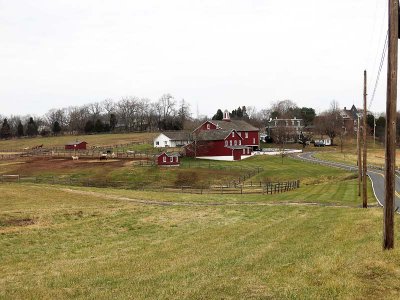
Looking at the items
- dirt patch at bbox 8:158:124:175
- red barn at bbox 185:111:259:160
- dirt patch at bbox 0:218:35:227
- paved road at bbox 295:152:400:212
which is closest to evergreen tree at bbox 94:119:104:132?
red barn at bbox 185:111:259:160

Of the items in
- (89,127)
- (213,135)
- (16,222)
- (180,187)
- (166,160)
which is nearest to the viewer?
(16,222)

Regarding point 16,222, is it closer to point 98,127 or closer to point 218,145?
point 218,145

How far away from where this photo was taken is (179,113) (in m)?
194

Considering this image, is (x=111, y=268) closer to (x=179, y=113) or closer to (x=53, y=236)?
(x=53, y=236)

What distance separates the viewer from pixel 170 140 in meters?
122

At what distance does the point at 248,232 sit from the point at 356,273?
11116mm

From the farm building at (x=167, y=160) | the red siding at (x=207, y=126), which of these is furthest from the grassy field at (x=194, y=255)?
the red siding at (x=207, y=126)

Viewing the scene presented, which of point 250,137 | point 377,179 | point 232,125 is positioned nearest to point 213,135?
point 232,125

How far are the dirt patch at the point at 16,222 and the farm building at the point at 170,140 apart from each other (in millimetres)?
95511

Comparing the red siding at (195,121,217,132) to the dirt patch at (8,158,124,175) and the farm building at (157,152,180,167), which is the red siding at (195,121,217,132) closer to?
the farm building at (157,152,180,167)

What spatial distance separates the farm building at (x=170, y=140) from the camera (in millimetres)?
122500

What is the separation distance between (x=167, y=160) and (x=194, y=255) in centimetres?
6884

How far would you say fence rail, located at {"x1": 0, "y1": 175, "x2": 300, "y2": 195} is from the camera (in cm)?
5562

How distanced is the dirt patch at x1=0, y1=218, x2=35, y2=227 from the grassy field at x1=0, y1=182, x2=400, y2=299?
6 cm
